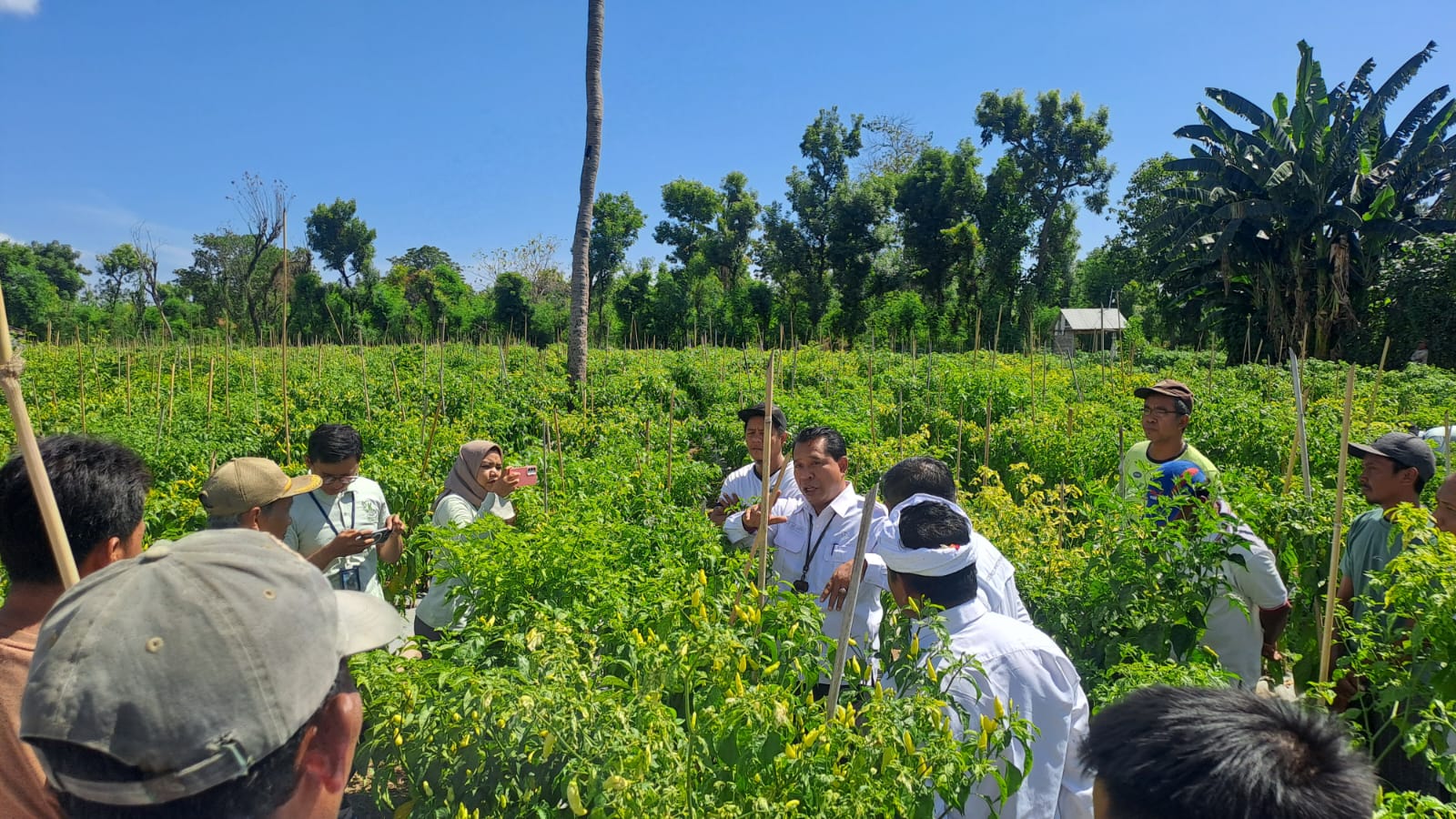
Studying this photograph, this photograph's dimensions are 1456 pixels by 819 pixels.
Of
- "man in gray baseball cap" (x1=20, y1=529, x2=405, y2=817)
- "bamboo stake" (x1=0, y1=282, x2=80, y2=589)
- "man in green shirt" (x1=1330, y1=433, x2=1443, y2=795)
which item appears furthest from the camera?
"man in green shirt" (x1=1330, y1=433, x2=1443, y2=795)

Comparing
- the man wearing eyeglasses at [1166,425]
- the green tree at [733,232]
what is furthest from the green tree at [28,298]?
the man wearing eyeglasses at [1166,425]

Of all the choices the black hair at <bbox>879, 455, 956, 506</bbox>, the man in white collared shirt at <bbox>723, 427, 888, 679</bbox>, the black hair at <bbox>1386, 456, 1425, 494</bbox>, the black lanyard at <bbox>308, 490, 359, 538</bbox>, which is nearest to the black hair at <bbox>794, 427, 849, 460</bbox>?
the man in white collared shirt at <bbox>723, 427, 888, 679</bbox>

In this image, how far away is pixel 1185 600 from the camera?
2.88 metres

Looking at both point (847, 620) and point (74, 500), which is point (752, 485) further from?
point (74, 500)

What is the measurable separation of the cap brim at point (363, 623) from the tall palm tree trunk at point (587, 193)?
938 centimetres

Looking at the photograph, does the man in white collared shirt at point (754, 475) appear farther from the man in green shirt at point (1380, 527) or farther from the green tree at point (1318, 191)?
the green tree at point (1318, 191)

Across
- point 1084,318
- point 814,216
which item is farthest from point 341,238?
point 1084,318

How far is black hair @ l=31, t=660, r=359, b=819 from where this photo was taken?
0.89 metres

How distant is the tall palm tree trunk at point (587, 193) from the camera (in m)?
10.1

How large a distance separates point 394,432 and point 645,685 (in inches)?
246

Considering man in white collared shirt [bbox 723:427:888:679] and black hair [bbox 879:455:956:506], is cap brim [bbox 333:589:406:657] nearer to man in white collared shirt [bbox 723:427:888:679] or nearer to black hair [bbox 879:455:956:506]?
black hair [bbox 879:455:956:506]

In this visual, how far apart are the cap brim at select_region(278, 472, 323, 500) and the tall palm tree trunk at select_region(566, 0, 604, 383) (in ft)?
22.9

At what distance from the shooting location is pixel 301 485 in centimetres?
347

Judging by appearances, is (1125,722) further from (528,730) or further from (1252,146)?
(1252,146)
